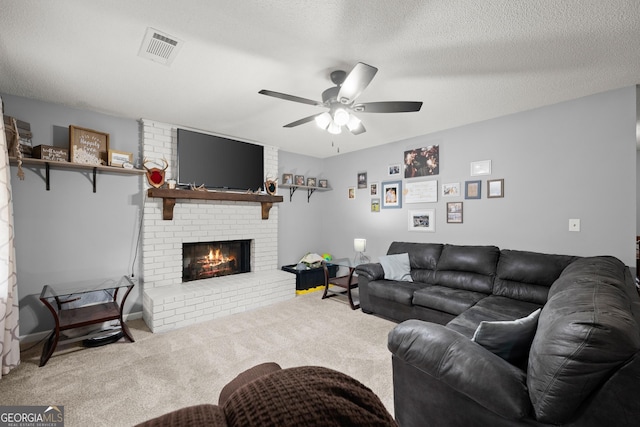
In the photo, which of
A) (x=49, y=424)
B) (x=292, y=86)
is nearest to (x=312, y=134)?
(x=292, y=86)

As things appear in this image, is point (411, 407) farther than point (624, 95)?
No

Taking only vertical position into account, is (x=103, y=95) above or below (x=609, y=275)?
above

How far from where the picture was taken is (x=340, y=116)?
226cm

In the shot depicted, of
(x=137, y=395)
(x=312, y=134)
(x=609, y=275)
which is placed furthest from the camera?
(x=312, y=134)

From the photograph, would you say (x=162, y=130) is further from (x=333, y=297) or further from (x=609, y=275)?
(x=609, y=275)

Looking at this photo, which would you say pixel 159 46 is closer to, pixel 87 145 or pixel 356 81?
pixel 356 81

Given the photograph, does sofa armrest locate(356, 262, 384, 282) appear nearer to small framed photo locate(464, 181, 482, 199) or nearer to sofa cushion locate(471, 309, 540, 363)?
small framed photo locate(464, 181, 482, 199)

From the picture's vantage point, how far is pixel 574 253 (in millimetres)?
2879

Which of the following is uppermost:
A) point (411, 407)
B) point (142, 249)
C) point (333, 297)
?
point (142, 249)

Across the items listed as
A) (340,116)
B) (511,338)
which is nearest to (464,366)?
(511,338)

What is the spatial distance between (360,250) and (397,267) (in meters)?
0.96

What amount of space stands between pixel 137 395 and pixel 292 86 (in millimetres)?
2746

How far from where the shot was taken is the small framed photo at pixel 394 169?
14.3 ft

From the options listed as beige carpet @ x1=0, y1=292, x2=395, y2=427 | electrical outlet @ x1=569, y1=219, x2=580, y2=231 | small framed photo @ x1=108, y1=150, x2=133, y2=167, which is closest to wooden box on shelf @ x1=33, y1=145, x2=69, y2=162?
small framed photo @ x1=108, y1=150, x2=133, y2=167
